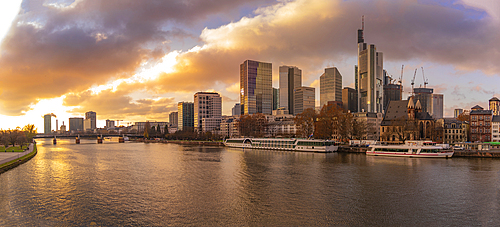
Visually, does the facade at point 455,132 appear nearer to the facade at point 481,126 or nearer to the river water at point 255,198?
the facade at point 481,126

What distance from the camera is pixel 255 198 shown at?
112 feet

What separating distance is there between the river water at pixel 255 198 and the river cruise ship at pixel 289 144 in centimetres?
4079

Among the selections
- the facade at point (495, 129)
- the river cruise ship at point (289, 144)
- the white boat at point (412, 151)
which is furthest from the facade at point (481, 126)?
the river cruise ship at point (289, 144)

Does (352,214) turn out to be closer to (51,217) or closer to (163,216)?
(163,216)

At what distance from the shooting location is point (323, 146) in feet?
303

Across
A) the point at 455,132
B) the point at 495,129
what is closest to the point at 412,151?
the point at 455,132

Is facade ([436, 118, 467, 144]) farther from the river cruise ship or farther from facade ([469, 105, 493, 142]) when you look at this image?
the river cruise ship

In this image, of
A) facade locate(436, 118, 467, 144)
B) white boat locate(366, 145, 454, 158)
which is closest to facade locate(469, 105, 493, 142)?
facade locate(436, 118, 467, 144)

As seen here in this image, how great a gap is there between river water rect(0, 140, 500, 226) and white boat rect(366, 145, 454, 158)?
20.1 meters

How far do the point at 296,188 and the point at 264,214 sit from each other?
1120 cm

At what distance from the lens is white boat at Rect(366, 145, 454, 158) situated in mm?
72312

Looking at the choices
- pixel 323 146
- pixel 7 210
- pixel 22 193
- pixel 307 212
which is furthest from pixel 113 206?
pixel 323 146

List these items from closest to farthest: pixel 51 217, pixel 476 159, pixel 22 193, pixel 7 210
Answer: pixel 51 217 < pixel 7 210 < pixel 22 193 < pixel 476 159

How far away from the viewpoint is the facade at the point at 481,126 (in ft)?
330
